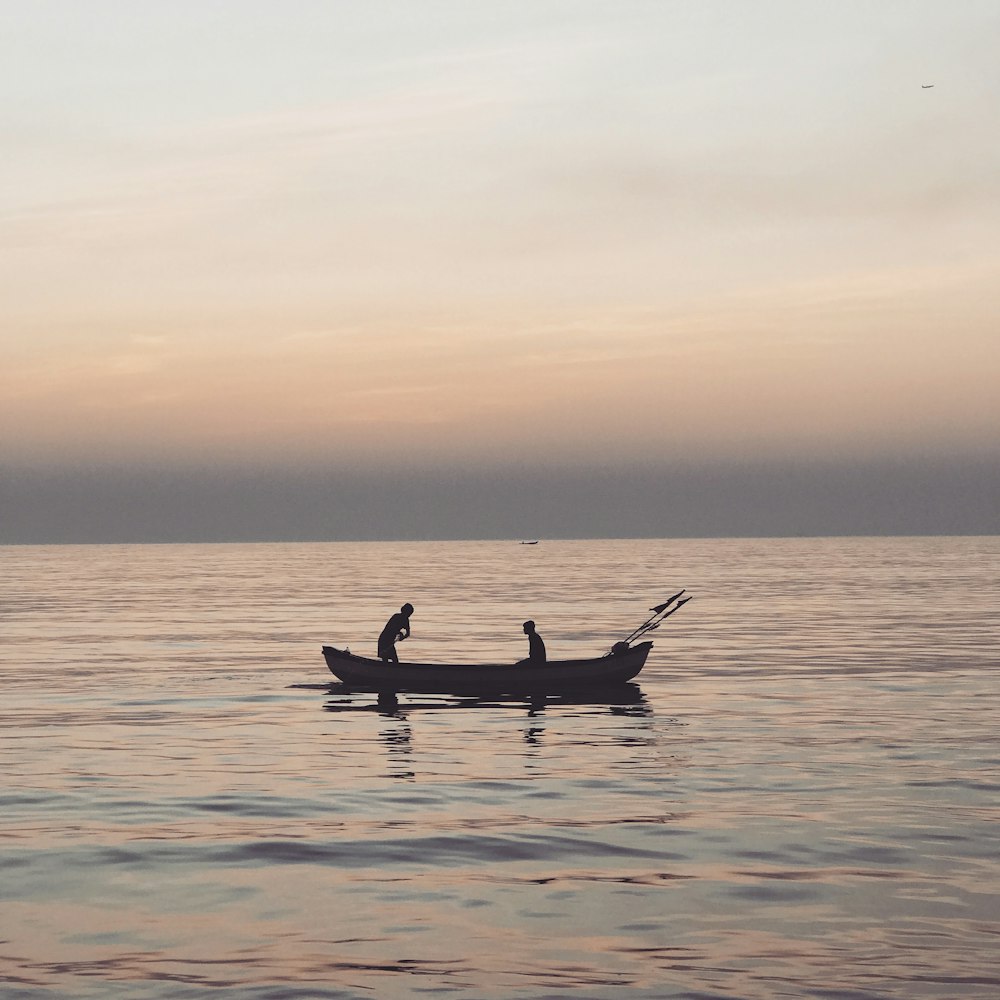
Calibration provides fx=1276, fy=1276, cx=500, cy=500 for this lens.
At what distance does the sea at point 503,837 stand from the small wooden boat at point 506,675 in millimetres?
720

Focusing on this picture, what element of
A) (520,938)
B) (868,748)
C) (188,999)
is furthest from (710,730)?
(188,999)

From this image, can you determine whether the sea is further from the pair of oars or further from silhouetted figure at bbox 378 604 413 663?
the pair of oars

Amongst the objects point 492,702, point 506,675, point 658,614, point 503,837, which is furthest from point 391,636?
point 503,837

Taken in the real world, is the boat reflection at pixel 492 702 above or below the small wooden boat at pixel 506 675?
below

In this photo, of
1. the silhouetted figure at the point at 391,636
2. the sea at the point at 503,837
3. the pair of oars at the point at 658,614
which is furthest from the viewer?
the silhouetted figure at the point at 391,636

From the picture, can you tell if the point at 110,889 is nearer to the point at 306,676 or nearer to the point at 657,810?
the point at 657,810

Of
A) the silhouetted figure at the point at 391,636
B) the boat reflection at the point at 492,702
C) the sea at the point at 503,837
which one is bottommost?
the boat reflection at the point at 492,702

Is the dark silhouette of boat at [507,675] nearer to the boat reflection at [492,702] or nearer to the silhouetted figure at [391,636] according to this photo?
the silhouetted figure at [391,636]

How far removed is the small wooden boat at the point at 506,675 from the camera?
129ft

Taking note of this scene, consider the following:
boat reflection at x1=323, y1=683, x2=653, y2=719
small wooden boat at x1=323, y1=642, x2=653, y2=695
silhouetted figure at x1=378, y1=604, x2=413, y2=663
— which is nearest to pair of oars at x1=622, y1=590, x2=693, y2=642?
small wooden boat at x1=323, y1=642, x2=653, y2=695

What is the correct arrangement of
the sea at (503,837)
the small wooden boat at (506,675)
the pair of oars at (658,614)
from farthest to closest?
1. the small wooden boat at (506,675)
2. the pair of oars at (658,614)
3. the sea at (503,837)

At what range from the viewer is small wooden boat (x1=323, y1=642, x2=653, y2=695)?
39344mm

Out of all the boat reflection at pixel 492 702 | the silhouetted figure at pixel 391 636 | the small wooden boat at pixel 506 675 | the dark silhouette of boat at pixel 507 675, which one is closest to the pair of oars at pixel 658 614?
the dark silhouette of boat at pixel 507 675

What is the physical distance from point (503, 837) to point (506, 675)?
18.8 m
